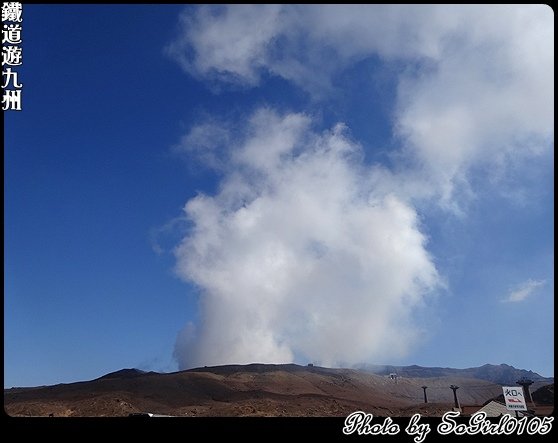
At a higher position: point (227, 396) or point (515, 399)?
point (227, 396)

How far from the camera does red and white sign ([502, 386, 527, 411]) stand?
2422 cm

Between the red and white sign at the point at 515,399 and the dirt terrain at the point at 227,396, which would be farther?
the dirt terrain at the point at 227,396

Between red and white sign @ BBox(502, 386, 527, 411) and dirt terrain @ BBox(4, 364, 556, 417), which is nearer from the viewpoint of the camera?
red and white sign @ BBox(502, 386, 527, 411)

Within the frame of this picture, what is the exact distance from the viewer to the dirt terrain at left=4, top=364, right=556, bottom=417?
7246cm

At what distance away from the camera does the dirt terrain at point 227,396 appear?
72463 mm

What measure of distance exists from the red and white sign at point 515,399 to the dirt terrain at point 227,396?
164 ft

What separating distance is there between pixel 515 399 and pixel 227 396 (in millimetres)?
74246

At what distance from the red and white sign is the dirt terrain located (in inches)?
1962

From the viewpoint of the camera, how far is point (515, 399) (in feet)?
80.1
